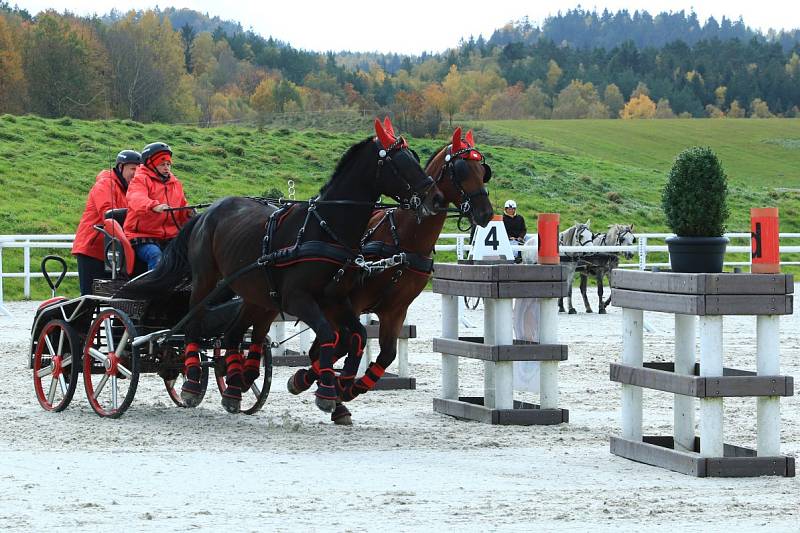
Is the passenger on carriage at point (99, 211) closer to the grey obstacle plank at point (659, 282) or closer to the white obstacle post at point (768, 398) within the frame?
the grey obstacle plank at point (659, 282)

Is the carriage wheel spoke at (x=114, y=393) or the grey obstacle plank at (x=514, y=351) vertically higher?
the grey obstacle plank at (x=514, y=351)

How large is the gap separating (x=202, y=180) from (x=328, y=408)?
31.2 m

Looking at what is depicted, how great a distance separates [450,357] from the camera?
10375 millimetres

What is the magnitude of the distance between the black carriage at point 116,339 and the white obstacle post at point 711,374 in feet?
12.9

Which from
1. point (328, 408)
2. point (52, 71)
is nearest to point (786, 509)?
point (328, 408)

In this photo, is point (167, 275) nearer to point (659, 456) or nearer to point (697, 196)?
point (659, 456)

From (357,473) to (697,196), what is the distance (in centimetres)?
253

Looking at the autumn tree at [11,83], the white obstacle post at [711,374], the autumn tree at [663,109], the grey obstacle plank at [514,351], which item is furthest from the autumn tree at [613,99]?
the white obstacle post at [711,374]

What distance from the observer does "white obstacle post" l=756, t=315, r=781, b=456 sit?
7.30 metres

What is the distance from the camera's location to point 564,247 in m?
21.9

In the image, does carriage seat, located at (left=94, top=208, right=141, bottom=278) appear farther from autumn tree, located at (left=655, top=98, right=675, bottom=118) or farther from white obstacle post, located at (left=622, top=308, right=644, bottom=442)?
autumn tree, located at (left=655, top=98, right=675, bottom=118)

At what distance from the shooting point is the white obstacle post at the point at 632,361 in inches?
315

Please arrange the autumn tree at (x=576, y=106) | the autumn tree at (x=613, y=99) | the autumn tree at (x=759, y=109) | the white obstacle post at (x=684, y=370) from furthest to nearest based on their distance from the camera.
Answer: the autumn tree at (x=613, y=99), the autumn tree at (x=759, y=109), the autumn tree at (x=576, y=106), the white obstacle post at (x=684, y=370)

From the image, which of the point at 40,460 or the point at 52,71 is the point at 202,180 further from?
the point at 40,460
